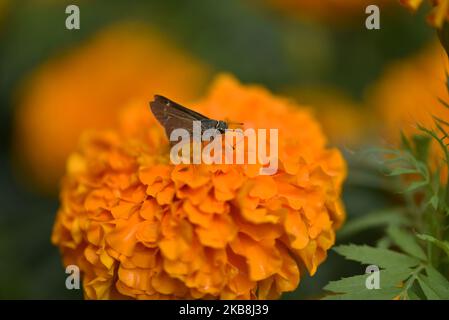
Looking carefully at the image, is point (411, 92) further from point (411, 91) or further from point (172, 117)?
point (172, 117)

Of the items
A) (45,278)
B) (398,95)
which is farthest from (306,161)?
(45,278)

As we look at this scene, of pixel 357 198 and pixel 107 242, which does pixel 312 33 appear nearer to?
pixel 357 198

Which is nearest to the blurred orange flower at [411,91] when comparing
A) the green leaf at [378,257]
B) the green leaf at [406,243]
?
the green leaf at [406,243]

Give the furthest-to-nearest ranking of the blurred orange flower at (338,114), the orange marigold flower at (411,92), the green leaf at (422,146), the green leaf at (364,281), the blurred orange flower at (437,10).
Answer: the blurred orange flower at (338,114) < the orange marigold flower at (411,92) < the green leaf at (422,146) < the green leaf at (364,281) < the blurred orange flower at (437,10)

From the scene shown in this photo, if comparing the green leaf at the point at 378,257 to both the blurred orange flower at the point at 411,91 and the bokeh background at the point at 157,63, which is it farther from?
the bokeh background at the point at 157,63

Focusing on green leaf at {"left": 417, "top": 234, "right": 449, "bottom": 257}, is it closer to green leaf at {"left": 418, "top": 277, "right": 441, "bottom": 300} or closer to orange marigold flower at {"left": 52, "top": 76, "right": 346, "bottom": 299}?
green leaf at {"left": 418, "top": 277, "right": 441, "bottom": 300}

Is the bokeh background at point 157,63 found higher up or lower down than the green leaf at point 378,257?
higher up

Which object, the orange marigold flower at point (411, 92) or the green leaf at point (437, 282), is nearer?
the green leaf at point (437, 282)
